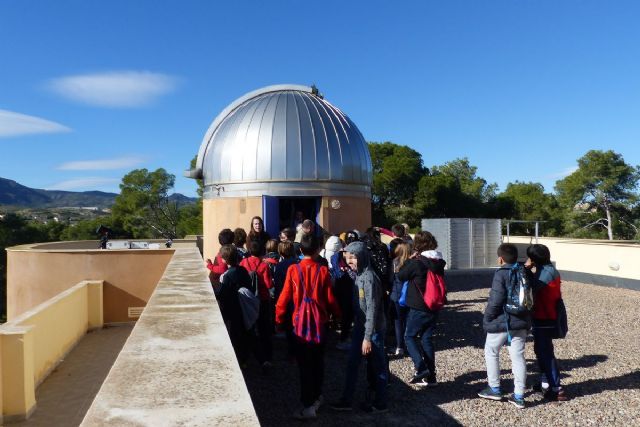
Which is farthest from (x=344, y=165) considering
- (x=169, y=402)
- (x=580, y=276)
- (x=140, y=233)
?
(x=140, y=233)

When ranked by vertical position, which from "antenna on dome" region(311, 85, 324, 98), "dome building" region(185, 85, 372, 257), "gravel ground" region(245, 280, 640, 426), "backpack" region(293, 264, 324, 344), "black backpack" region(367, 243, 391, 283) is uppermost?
"antenna on dome" region(311, 85, 324, 98)

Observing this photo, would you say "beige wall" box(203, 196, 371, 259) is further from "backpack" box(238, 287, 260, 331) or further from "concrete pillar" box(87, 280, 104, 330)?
"backpack" box(238, 287, 260, 331)

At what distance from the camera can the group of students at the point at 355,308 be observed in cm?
436

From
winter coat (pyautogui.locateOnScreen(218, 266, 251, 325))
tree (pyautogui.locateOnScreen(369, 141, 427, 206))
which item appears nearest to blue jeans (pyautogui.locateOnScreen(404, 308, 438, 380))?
winter coat (pyautogui.locateOnScreen(218, 266, 251, 325))

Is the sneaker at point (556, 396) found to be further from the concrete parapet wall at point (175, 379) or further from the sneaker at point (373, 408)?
the concrete parapet wall at point (175, 379)

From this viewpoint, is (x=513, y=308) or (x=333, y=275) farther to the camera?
(x=333, y=275)

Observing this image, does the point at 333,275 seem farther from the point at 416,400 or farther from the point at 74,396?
the point at 74,396

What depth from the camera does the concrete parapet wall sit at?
1.75 meters

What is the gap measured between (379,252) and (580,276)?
35.3 ft

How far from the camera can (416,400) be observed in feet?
16.0

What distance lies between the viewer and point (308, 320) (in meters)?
4.26

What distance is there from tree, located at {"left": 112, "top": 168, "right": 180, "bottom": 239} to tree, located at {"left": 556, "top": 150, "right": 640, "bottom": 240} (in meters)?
32.0

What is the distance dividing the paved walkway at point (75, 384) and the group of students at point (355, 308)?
1915mm

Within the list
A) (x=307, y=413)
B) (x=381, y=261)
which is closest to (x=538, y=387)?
(x=381, y=261)
